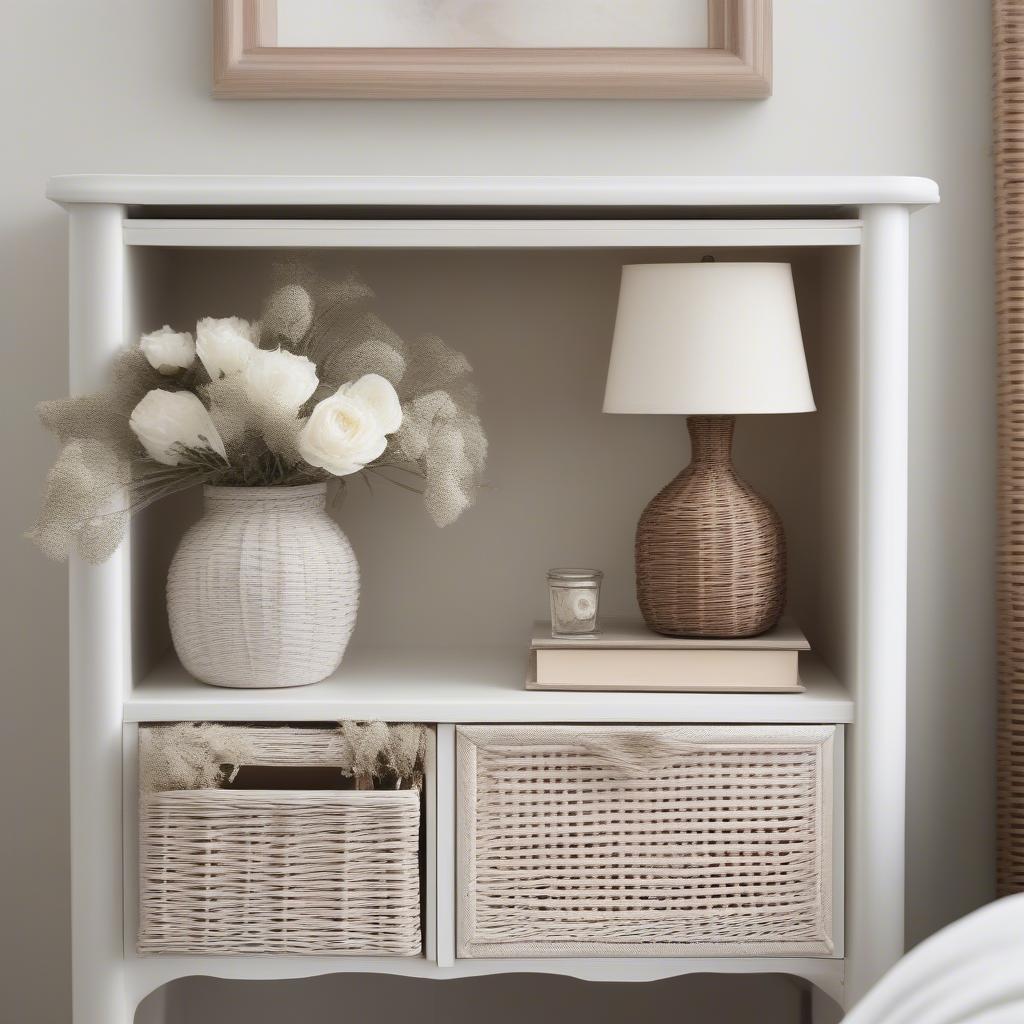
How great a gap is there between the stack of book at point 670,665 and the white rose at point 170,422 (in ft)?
1.31

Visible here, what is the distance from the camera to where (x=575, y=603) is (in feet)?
4.20

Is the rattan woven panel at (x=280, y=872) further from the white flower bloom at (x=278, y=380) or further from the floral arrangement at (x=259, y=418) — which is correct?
the white flower bloom at (x=278, y=380)

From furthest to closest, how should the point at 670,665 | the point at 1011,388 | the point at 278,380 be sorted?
the point at 1011,388, the point at 670,665, the point at 278,380

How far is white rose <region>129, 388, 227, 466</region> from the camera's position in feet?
3.80

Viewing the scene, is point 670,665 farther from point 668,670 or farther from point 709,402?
point 709,402

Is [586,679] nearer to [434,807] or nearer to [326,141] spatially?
[434,807]

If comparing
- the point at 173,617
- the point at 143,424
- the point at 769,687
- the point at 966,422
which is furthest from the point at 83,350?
the point at 966,422

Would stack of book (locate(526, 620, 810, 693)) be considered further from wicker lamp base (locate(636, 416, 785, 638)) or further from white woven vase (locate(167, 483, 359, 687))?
white woven vase (locate(167, 483, 359, 687))

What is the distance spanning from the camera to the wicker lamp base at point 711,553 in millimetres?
1275

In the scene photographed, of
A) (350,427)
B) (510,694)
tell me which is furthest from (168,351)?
(510,694)

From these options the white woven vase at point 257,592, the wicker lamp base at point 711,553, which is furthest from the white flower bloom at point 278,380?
the wicker lamp base at point 711,553

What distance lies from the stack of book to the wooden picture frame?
698mm

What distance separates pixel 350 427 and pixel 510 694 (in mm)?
322

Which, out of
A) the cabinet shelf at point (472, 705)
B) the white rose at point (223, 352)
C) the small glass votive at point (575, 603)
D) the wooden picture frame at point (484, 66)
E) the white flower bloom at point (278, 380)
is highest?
the wooden picture frame at point (484, 66)
